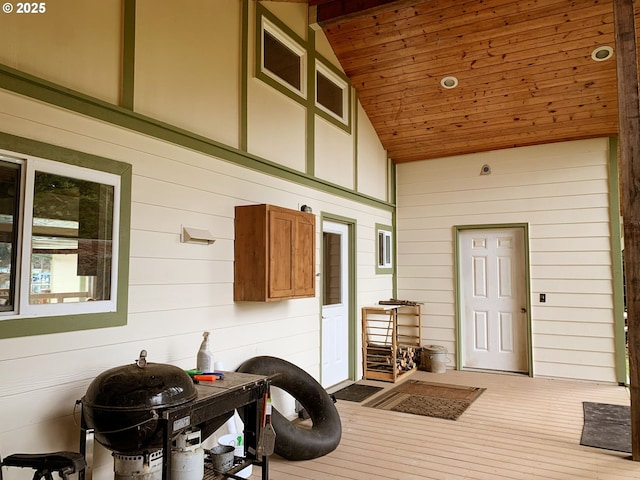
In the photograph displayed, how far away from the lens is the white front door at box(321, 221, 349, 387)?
5316 millimetres

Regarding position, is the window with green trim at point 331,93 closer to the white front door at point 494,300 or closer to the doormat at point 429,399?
the white front door at point 494,300

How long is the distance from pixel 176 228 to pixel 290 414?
2242 mm

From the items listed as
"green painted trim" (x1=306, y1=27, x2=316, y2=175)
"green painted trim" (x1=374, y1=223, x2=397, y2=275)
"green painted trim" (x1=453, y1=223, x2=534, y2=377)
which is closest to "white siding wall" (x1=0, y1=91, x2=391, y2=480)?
"green painted trim" (x1=306, y1=27, x2=316, y2=175)

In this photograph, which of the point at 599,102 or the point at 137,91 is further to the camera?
the point at 599,102

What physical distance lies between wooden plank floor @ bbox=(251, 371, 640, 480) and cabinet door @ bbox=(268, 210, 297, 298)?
1.34m

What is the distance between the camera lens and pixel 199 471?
8.48ft

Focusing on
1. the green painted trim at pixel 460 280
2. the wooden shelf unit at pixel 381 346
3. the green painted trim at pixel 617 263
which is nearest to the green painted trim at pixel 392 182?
the green painted trim at pixel 460 280

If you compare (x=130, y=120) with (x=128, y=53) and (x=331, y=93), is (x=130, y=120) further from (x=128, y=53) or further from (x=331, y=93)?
(x=331, y=93)

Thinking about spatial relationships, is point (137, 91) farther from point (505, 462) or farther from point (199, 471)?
point (505, 462)

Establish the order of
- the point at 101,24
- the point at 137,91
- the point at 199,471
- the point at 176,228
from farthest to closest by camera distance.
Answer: the point at 176,228, the point at 137,91, the point at 101,24, the point at 199,471

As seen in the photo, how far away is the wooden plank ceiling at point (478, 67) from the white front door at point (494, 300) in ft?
4.54

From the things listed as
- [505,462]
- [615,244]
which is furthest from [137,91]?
[615,244]

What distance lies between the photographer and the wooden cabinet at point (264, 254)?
3693 mm

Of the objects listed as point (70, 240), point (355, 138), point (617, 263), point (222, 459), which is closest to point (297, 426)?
point (222, 459)
